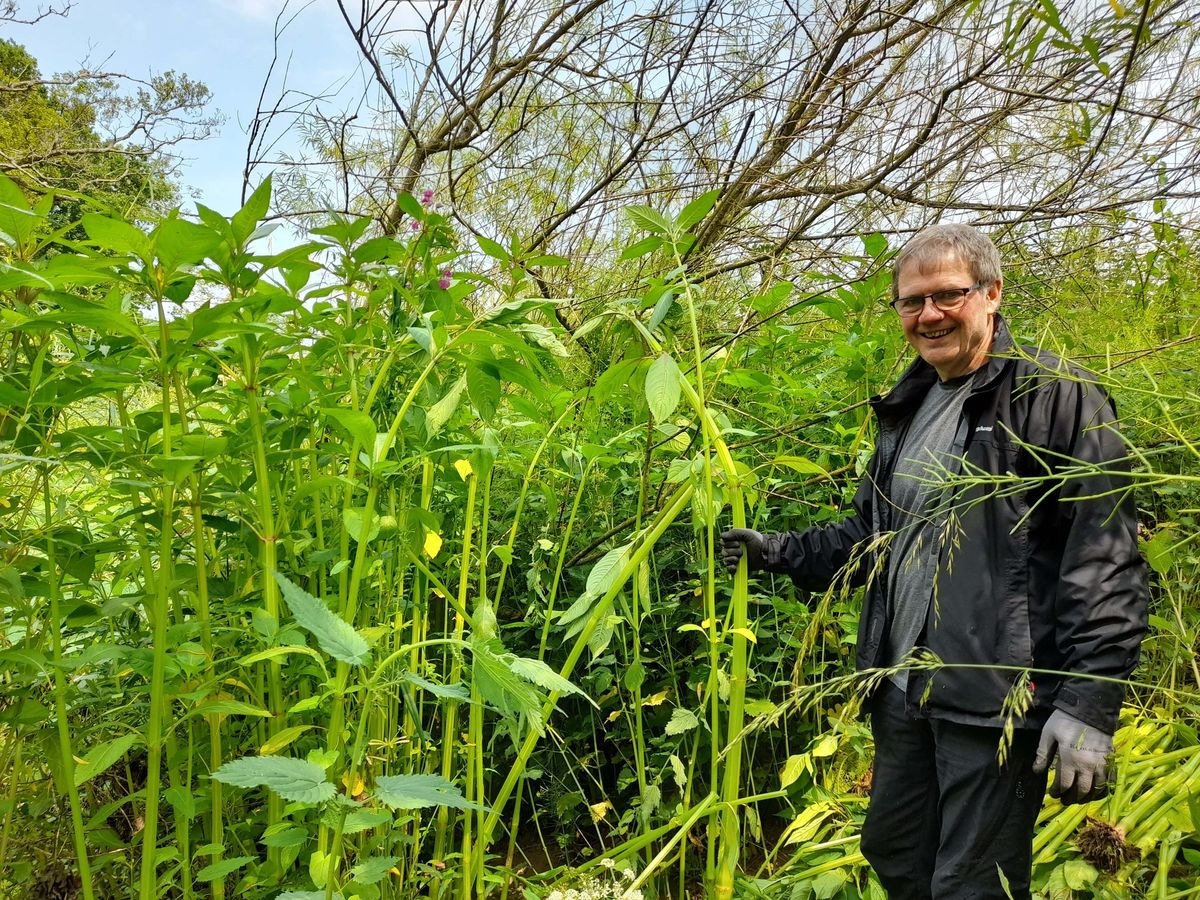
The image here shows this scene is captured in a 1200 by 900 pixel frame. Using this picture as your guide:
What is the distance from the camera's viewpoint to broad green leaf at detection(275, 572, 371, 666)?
32.7 inches

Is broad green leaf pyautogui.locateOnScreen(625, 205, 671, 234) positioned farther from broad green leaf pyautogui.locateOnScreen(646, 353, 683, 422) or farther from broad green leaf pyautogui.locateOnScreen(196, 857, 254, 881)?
broad green leaf pyautogui.locateOnScreen(196, 857, 254, 881)

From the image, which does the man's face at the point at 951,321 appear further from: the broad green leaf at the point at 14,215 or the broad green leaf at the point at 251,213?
the broad green leaf at the point at 14,215

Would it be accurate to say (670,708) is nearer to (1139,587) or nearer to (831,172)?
(1139,587)

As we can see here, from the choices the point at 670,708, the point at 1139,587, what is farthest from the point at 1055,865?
the point at 670,708

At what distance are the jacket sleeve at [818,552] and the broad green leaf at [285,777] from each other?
130cm

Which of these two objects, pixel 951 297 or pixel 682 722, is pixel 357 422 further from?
pixel 951 297

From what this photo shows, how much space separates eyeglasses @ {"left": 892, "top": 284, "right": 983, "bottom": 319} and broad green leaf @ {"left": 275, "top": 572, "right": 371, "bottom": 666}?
146 centimetres

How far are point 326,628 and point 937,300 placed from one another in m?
1.49

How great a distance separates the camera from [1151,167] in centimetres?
239

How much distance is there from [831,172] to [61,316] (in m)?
2.35

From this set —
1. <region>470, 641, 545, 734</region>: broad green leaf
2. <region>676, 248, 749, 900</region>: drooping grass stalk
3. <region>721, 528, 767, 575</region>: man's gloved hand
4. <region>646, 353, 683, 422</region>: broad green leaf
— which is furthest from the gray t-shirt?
<region>470, 641, 545, 734</region>: broad green leaf

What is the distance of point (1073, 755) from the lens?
1.35 m

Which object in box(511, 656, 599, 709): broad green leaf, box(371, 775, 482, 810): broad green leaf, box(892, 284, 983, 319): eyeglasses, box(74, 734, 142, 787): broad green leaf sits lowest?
box(74, 734, 142, 787): broad green leaf

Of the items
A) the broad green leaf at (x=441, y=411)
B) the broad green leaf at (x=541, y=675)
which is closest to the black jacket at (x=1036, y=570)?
the broad green leaf at (x=541, y=675)
